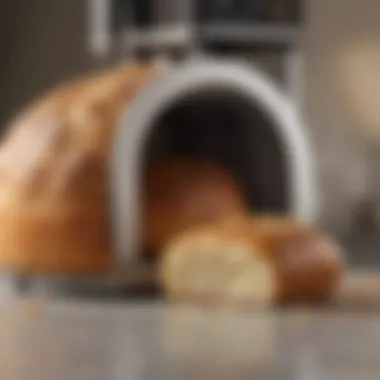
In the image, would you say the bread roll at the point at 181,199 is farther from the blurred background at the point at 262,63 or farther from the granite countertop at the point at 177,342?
the granite countertop at the point at 177,342

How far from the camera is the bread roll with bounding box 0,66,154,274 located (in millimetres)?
1188

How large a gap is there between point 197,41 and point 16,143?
1002mm

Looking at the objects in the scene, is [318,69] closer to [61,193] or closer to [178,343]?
[61,193]

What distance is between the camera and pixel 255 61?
A: 2420 millimetres

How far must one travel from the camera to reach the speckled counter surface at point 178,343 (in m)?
0.80

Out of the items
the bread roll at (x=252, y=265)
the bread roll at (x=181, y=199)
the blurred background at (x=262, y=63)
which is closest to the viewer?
the bread roll at (x=252, y=265)

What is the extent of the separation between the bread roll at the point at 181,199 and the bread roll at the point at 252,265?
0.10m

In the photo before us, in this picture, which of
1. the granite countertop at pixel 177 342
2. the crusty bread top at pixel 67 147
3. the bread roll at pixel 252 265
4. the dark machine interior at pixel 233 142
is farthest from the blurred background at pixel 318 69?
the granite countertop at pixel 177 342

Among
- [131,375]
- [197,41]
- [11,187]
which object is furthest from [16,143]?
[197,41]

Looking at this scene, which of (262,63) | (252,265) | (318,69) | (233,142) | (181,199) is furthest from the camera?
(318,69)

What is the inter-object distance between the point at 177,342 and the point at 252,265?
229 mm

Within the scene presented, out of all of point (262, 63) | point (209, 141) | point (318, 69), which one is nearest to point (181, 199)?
point (209, 141)

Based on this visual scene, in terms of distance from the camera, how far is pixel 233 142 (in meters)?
1.42

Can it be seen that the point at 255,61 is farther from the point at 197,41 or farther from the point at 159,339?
the point at 159,339
